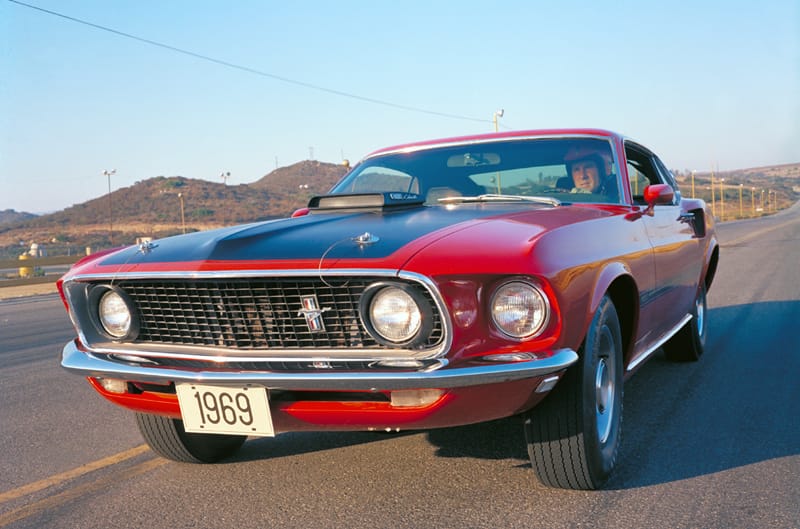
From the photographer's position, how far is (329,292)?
2.84 metres

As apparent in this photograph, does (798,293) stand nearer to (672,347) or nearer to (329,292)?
(672,347)

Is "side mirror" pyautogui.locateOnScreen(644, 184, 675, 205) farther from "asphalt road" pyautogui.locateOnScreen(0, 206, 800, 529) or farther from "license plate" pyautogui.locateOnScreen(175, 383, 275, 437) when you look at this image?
"license plate" pyautogui.locateOnScreen(175, 383, 275, 437)

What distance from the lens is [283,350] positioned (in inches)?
114

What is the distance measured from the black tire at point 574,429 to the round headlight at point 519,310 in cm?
28

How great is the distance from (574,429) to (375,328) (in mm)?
827

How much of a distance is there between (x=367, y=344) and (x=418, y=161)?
6.73 ft

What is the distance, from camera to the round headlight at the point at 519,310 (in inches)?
107

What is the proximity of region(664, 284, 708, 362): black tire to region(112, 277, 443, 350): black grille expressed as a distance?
3.35 meters

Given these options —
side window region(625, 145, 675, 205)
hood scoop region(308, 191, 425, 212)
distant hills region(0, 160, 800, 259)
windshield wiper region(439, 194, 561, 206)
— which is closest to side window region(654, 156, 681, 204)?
side window region(625, 145, 675, 205)

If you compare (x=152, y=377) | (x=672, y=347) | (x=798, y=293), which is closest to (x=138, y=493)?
(x=152, y=377)

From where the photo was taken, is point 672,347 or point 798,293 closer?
point 672,347

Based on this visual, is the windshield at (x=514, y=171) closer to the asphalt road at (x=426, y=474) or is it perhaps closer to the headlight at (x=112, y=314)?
the asphalt road at (x=426, y=474)

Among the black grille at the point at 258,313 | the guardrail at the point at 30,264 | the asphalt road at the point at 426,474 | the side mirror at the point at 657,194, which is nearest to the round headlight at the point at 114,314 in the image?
the black grille at the point at 258,313

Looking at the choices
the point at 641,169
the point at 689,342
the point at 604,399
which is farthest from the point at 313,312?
the point at 689,342
